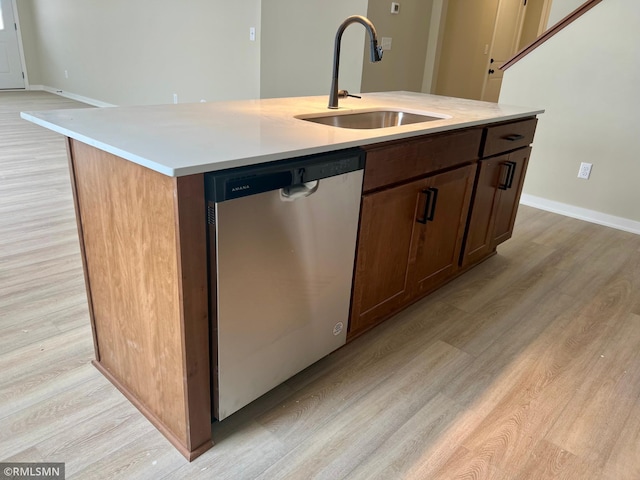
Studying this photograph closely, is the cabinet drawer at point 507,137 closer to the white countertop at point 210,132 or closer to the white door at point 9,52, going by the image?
the white countertop at point 210,132

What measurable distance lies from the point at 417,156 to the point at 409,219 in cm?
26

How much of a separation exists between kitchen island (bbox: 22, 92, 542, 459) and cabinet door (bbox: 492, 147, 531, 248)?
2.40ft

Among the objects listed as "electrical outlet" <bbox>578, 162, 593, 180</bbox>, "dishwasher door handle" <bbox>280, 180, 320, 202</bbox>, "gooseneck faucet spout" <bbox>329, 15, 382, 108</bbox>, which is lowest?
"electrical outlet" <bbox>578, 162, 593, 180</bbox>

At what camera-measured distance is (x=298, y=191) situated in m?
1.36

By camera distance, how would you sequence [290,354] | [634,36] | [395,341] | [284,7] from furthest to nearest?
[284,7], [634,36], [395,341], [290,354]

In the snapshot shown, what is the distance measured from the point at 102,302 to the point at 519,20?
6.21 meters

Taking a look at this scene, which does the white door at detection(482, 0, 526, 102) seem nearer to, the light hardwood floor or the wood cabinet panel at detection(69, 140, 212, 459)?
the light hardwood floor

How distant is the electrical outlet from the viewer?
360 centimetres

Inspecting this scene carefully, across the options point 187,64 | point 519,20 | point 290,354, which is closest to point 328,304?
point 290,354

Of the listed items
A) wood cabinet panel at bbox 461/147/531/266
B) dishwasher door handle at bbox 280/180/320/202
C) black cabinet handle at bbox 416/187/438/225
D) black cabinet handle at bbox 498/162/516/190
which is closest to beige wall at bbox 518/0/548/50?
wood cabinet panel at bbox 461/147/531/266

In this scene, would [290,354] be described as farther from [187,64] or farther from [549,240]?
[187,64]

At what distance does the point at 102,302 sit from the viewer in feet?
5.23

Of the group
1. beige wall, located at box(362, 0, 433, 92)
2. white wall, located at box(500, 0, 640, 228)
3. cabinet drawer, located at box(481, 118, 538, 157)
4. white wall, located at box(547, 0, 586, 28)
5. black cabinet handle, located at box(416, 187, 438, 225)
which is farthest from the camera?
beige wall, located at box(362, 0, 433, 92)

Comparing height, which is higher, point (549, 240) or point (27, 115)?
point (27, 115)
